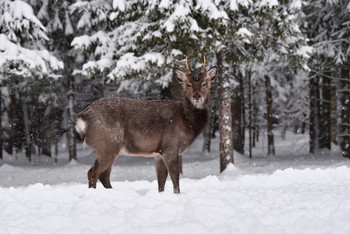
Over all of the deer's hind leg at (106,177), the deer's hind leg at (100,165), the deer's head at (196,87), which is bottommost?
the deer's hind leg at (106,177)

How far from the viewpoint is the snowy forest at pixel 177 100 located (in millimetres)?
4633

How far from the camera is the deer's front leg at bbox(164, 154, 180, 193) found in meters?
7.25

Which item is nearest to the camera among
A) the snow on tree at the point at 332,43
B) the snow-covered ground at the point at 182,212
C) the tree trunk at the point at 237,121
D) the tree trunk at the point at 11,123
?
the snow-covered ground at the point at 182,212

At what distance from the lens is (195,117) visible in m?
7.78

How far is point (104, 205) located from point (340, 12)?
15887 mm

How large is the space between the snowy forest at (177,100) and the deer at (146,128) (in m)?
0.71

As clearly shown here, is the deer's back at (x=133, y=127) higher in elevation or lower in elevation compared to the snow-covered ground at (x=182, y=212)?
higher

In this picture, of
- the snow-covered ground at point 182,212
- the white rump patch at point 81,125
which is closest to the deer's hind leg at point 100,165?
the white rump patch at point 81,125

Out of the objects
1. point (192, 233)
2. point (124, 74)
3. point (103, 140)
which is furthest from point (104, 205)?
point (124, 74)

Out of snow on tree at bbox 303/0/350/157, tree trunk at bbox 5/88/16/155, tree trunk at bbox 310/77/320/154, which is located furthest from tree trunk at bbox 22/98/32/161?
snow on tree at bbox 303/0/350/157

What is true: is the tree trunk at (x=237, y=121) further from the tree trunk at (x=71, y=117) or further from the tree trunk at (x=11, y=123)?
the tree trunk at (x=11, y=123)

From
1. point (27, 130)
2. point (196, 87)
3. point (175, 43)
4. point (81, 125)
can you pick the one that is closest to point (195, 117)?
point (196, 87)

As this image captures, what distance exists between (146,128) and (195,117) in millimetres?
1021

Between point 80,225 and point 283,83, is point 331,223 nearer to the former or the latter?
point 80,225
